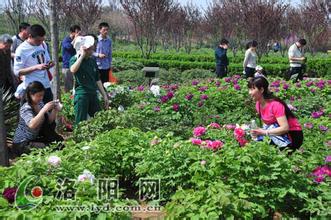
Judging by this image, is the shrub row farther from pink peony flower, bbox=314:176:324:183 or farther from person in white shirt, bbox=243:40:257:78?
pink peony flower, bbox=314:176:324:183

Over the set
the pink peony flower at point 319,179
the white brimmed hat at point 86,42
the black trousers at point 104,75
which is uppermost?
the white brimmed hat at point 86,42

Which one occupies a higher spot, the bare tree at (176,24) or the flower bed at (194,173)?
the bare tree at (176,24)

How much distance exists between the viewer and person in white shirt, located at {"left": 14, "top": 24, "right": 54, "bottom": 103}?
633 cm

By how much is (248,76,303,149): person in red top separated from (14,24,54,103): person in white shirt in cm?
277

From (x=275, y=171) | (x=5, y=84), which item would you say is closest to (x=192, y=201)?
(x=275, y=171)

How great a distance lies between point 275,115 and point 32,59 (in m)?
3.27

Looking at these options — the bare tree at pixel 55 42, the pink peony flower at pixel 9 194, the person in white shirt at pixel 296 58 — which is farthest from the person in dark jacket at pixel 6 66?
the person in white shirt at pixel 296 58

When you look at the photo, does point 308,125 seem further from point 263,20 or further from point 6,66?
point 263,20

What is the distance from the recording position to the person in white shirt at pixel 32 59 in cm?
633

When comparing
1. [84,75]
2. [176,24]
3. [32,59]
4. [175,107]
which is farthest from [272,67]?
[176,24]

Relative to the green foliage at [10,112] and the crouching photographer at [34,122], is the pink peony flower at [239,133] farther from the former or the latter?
the green foliage at [10,112]

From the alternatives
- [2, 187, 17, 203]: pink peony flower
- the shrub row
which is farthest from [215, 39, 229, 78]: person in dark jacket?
[2, 187, 17, 203]: pink peony flower

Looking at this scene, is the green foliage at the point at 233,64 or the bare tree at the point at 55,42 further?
the green foliage at the point at 233,64

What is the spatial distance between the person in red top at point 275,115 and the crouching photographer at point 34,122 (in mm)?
2154
